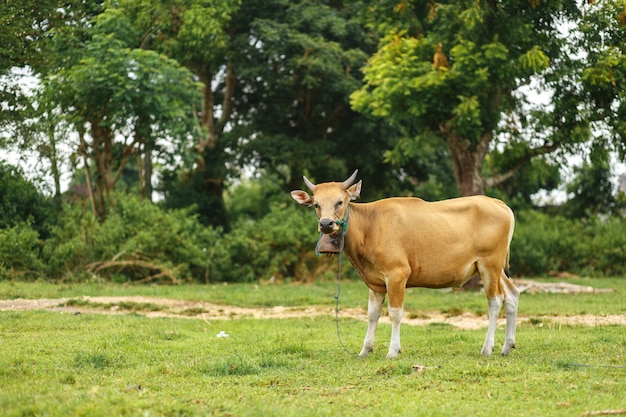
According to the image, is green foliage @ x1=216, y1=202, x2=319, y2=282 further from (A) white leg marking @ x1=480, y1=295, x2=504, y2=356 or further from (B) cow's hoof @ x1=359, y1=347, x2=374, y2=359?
(A) white leg marking @ x1=480, y1=295, x2=504, y2=356

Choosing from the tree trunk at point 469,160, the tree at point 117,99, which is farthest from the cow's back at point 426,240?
the tree at point 117,99

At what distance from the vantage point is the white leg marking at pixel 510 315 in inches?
390

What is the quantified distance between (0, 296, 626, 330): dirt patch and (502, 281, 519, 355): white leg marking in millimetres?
3229

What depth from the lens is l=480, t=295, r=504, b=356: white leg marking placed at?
9.84 m

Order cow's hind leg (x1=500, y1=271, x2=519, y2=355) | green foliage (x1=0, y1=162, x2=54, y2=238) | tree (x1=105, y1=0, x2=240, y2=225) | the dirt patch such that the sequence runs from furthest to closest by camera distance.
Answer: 1. tree (x1=105, y1=0, x2=240, y2=225)
2. green foliage (x1=0, y1=162, x2=54, y2=238)
3. the dirt patch
4. cow's hind leg (x1=500, y1=271, x2=519, y2=355)

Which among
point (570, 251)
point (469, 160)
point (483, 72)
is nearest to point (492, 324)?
point (483, 72)

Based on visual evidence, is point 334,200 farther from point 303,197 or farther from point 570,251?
point 570,251

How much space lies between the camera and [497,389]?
747 centimetres

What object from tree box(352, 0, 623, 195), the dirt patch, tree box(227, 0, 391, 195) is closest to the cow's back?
the dirt patch

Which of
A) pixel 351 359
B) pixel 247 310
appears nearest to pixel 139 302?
pixel 247 310

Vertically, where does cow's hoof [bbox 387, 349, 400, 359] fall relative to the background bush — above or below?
below

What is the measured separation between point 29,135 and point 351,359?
15.6m

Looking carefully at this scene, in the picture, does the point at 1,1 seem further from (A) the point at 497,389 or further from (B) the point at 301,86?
(B) the point at 301,86

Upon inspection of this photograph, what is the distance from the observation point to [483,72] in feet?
61.3
